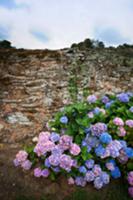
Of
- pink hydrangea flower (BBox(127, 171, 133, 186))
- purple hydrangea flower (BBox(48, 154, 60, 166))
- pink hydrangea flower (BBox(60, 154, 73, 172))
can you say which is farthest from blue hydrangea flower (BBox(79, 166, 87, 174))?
pink hydrangea flower (BBox(127, 171, 133, 186))

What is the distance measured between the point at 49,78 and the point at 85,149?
2837 mm

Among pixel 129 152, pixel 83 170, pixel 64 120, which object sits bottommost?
pixel 83 170

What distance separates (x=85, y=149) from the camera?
3.04 m

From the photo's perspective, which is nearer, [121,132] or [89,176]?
[89,176]

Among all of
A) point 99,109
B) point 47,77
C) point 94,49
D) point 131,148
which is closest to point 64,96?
point 47,77

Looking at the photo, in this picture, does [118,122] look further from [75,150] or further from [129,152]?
[75,150]

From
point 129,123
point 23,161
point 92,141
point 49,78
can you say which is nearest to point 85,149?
point 92,141

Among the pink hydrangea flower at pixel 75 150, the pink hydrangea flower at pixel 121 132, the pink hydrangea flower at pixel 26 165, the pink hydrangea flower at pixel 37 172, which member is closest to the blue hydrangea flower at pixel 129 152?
the pink hydrangea flower at pixel 121 132

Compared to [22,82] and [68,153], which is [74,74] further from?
[68,153]

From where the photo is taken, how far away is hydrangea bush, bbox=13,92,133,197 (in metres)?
2.97

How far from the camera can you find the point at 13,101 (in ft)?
17.2

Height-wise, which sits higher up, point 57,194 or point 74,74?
point 74,74

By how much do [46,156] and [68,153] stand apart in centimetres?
24

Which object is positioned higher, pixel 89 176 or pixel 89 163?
pixel 89 163
